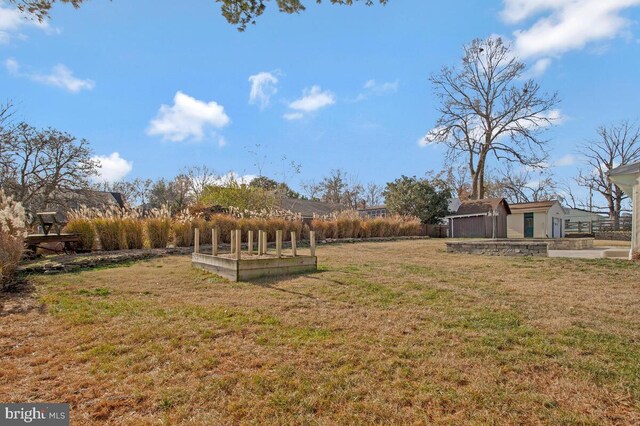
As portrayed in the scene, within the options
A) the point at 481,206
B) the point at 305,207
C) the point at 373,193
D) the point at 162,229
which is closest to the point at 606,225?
the point at 481,206

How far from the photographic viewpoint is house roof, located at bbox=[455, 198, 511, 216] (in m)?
21.1

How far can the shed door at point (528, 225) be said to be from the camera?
2136 centimetres

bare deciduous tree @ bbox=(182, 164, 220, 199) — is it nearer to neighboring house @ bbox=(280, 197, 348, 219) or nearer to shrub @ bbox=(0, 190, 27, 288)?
neighboring house @ bbox=(280, 197, 348, 219)

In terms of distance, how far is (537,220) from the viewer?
21.0 meters

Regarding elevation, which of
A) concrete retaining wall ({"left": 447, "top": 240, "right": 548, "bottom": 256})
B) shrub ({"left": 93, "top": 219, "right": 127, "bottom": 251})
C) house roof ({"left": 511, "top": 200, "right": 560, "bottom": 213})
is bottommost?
concrete retaining wall ({"left": 447, "top": 240, "right": 548, "bottom": 256})

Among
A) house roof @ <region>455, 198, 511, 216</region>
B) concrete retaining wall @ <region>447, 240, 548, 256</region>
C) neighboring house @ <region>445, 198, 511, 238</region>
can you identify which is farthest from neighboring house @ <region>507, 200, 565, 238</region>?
concrete retaining wall @ <region>447, 240, 548, 256</region>

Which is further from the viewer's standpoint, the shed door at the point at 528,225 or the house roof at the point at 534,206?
the shed door at the point at 528,225

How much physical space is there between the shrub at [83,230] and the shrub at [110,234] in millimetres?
134

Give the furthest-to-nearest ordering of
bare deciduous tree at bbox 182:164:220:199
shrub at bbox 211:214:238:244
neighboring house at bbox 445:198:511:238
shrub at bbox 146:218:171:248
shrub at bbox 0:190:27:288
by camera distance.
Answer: bare deciduous tree at bbox 182:164:220:199
neighboring house at bbox 445:198:511:238
shrub at bbox 211:214:238:244
shrub at bbox 146:218:171:248
shrub at bbox 0:190:27:288

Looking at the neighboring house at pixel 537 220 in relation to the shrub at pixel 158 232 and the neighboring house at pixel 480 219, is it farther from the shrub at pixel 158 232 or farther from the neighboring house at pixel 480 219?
the shrub at pixel 158 232

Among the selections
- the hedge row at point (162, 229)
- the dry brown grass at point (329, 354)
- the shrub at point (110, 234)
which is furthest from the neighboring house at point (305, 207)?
the dry brown grass at point (329, 354)

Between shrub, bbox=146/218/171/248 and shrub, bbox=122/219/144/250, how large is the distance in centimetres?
20

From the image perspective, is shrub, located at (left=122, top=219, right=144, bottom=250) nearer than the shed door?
Yes

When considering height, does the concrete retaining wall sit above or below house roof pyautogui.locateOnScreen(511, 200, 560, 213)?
below
